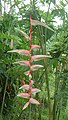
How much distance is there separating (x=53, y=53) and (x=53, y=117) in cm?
31

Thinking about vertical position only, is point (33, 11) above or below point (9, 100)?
above

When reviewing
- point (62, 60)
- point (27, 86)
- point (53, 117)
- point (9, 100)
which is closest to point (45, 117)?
point (9, 100)

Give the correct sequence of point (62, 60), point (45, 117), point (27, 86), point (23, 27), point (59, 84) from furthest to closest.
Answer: point (45, 117), point (23, 27), point (59, 84), point (62, 60), point (27, 86)

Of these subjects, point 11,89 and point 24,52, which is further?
point 11,89

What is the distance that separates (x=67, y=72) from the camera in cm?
123

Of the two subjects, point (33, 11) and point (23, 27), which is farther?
point (23, 27)

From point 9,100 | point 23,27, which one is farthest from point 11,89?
point 23,27

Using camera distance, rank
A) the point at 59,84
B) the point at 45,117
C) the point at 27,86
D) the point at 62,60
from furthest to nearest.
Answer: the point at 45,117 → the point at 59,84 → the point at 62,60 → the point at 27,86

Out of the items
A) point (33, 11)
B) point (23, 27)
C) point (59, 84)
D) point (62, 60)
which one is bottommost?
point (59, 84)

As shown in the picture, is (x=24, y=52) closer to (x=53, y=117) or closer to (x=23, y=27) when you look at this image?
(x=53, y=117)

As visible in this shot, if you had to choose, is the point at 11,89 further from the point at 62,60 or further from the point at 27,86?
the point at 27,86

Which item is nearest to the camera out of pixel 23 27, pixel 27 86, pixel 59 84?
pixel 27 86

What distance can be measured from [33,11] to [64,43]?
239 mm

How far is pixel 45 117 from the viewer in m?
2.15
